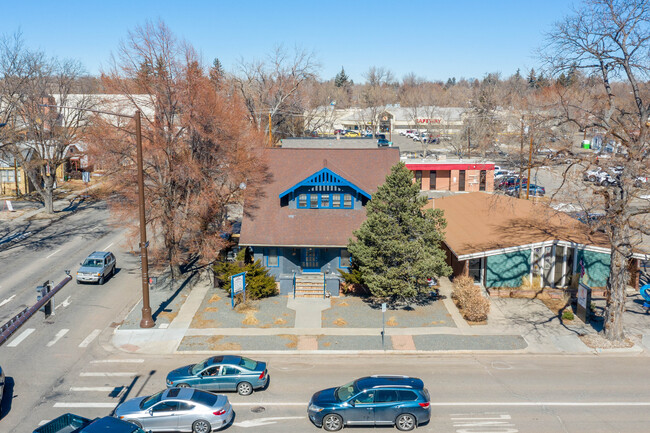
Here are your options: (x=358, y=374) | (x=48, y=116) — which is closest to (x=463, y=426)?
(x=358, y=374)

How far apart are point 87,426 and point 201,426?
3.63 meters

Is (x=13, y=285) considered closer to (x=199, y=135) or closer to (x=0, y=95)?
(x=199, y=135)

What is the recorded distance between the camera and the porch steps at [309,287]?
102 feet

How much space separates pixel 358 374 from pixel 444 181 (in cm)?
4779

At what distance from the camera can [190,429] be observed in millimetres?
17766

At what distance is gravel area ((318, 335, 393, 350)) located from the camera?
81.2ft

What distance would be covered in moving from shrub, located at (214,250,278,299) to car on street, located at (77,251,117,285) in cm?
749

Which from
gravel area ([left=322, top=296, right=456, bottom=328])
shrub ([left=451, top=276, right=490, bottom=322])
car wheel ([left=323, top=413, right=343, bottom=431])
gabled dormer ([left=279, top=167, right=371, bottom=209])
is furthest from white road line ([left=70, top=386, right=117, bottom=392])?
shrub ([left=451, top=276, right=490, bottom=322])

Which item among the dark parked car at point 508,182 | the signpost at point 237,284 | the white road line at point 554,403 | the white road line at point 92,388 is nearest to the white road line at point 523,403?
the white road line at point 554,403

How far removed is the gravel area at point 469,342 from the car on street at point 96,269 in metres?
19.1

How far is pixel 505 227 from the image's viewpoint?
1350 inches

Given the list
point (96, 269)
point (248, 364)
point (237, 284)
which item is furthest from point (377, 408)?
point (96, 269)

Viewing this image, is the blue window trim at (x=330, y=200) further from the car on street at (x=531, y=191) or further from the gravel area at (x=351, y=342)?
the car on street at (x=531, y=191)

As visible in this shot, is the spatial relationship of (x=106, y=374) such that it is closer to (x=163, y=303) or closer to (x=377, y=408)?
(x=163, y=303)
